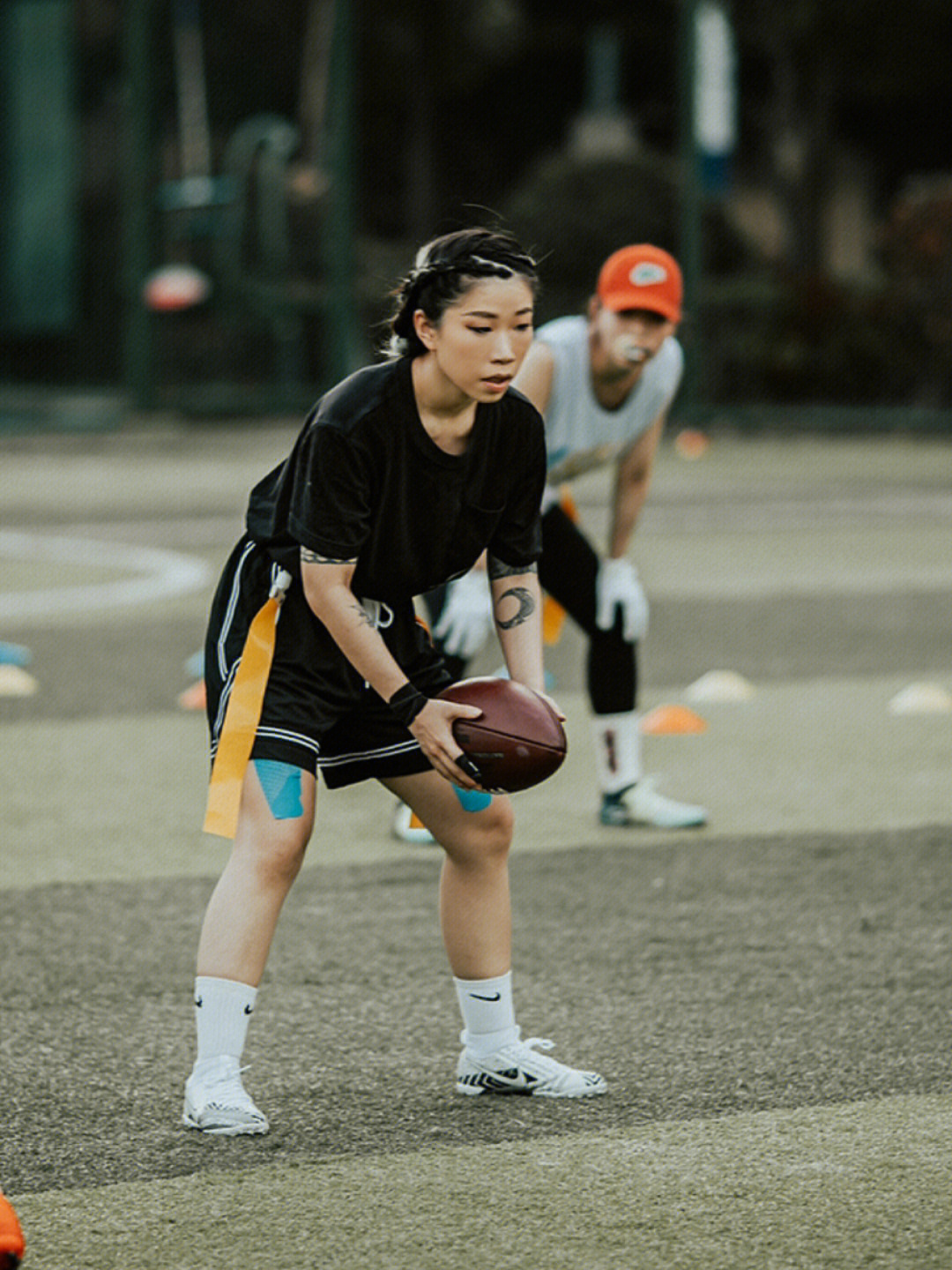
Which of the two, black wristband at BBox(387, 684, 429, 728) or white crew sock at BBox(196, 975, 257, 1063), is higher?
black wristband at BBox(387, 684, 429, 728)

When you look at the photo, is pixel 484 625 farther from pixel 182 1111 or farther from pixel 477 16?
pixel 477 16

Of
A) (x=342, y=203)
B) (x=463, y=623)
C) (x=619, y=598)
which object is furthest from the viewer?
(x=342, y=203)

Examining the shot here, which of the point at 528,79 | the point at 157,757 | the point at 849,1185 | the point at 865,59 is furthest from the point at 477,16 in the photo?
the point at 849,1185

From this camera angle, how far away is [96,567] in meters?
13.2

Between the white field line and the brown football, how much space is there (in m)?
7.21

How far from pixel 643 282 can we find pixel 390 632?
2096mm

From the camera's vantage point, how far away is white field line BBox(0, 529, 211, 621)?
1161 cm

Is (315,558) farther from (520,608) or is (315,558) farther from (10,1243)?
(10,1243)

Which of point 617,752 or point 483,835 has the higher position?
point 483,835

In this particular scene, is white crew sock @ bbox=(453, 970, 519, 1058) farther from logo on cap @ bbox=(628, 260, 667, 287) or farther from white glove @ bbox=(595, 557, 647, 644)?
white glove @ bbox=(595, 557, 647, 644)

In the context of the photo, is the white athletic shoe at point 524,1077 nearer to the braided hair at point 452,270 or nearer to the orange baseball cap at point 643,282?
the braided hair at point 452,270

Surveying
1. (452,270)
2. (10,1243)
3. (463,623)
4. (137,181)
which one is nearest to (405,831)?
(463,623)

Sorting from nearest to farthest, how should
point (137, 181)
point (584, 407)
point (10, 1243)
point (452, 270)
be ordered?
point (10, 1243) → point (452, 270) → point (584, 407) → point (137, 181)

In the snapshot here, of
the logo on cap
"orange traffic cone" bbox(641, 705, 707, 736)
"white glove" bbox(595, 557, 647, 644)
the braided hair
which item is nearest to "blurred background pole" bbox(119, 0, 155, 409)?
"orange traffic cone" bbox(641, 705, 707, 736)
